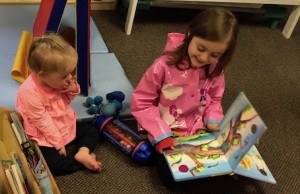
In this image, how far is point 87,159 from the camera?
1.27 meters

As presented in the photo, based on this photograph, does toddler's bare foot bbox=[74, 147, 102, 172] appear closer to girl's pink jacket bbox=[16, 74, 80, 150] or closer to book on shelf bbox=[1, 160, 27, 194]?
girl's pink jacket bbox=[16, 74, 80, 150]

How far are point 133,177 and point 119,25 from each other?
1064 mm

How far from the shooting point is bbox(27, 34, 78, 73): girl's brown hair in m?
1.07

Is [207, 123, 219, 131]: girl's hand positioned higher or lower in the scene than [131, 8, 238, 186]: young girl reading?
lower

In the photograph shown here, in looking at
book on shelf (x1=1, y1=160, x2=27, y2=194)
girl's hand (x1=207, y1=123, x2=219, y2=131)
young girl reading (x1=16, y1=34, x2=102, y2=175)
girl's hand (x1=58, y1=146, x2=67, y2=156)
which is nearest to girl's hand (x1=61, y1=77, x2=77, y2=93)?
young girl reading (x1=16, y1=34, x2=102, y2=175)

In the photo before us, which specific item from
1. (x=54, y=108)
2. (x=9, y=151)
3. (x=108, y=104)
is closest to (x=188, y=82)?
(x=108, y=104)

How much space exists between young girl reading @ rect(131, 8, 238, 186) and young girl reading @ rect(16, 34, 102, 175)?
214 millimetres

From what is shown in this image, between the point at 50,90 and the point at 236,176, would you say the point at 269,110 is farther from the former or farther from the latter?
the point at 50,90

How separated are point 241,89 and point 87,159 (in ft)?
2.99

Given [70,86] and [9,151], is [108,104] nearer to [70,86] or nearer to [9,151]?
[70,86]

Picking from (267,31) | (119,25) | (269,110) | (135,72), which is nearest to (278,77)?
(269,110)

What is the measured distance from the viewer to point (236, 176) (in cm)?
138

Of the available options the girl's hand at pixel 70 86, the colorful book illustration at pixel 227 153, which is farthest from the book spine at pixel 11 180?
the colorful book illustration at pixel 227 153

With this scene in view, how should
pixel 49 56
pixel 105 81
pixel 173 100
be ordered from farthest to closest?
pixel 105 81 < pixel 173 100 < pixel 49 56
